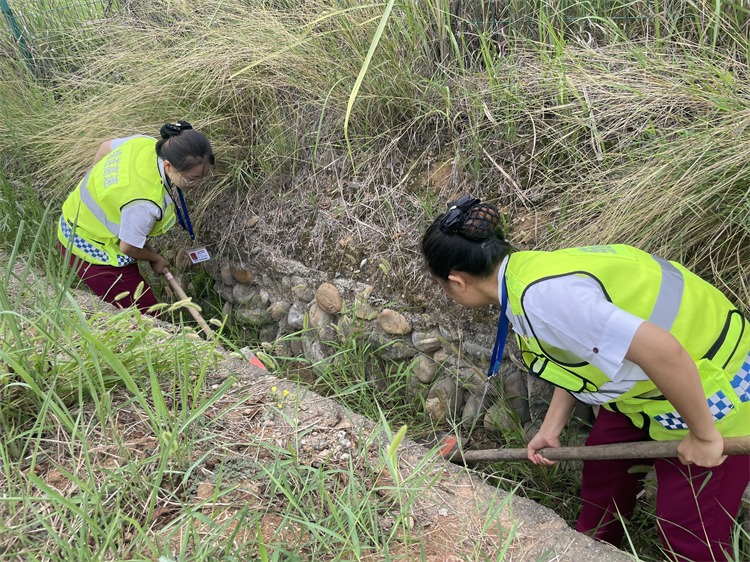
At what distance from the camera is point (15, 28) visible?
15.4 feet

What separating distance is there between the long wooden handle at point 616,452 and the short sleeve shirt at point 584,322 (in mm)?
240

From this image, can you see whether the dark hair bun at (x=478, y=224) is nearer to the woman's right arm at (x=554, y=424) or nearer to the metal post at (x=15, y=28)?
the woman's right arm at (x=554, y=424)

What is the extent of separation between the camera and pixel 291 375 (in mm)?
2953

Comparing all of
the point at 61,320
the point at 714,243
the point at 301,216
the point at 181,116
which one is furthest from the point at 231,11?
the point at 714,243

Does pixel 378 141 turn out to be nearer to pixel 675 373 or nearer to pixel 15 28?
pixel 675 373

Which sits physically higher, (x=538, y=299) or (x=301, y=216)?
(x=538, y=299)

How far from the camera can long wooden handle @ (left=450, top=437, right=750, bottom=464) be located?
52.5 inches

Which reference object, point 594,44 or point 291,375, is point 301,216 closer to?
point 291,375

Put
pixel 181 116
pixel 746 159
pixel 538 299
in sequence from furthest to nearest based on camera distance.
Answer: pixel 181 116 < pixel 746 159 < pixel 538 299

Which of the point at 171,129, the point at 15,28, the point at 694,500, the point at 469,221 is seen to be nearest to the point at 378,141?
the point at 171,129

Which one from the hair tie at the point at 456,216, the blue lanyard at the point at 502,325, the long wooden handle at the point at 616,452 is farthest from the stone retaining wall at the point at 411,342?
the hair tie at the point at 456,216

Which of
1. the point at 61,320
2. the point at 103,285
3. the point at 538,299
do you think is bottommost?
the point at 103,285

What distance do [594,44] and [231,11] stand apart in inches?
98.6

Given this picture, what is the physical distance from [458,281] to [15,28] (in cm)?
533
